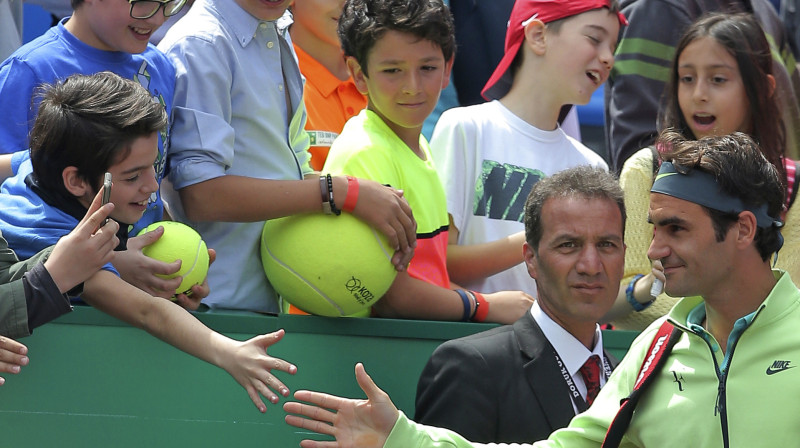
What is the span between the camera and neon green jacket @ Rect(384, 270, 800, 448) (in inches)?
131

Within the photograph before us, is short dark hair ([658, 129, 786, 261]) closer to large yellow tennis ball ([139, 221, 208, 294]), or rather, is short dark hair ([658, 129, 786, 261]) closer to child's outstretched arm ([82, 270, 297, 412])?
child's outstretched arm ([82, 270, 297, 412])

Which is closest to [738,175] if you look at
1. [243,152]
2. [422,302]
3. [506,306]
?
[506,306]

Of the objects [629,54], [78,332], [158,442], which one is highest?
[629,54]

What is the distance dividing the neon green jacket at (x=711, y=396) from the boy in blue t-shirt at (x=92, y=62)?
142cm

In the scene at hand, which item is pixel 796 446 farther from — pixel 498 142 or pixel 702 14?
pixel 702 14

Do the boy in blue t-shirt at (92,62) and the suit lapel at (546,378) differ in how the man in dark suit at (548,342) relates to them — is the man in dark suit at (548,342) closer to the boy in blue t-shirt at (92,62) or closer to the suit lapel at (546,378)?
the suit lapel at (546,378)

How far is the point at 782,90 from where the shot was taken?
6.00 meters

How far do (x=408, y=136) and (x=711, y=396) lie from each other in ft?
6.00

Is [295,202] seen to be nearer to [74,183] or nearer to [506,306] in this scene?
[74,183]

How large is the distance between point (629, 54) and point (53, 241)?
305 centimetres

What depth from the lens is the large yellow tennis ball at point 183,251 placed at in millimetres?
4113

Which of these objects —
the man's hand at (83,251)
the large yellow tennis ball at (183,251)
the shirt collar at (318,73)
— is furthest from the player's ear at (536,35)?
the man's hand at (83,251)

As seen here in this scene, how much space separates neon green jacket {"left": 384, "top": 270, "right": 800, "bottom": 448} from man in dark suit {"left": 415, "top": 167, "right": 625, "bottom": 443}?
9.4 inches

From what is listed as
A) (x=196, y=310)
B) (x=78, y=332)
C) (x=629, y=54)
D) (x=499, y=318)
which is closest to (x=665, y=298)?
(x=499, y=318)
